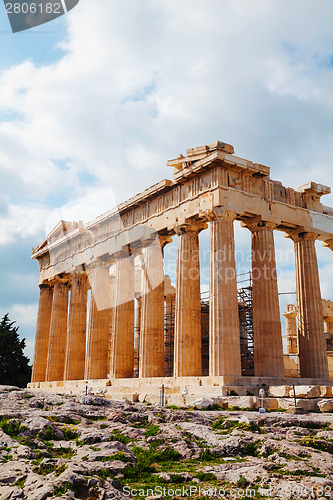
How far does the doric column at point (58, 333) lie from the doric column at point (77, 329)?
7.38 feet

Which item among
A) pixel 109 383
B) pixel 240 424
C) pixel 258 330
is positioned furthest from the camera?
pixel 109 383

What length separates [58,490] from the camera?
790cm

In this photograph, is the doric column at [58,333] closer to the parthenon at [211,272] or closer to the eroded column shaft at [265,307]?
the parthenon at [211,272]

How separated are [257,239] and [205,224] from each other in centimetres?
273

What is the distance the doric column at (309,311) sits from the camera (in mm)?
25203

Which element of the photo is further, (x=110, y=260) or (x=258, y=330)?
(x=110, y=260)

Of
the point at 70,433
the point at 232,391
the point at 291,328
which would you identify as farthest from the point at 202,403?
the point at 291,328

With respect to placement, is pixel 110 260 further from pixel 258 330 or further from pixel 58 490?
pixel 58 490

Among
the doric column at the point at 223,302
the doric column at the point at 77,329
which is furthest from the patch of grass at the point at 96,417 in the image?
the doric column at the point at 77,329

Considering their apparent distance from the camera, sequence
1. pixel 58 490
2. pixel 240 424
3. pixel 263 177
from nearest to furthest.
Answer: pixel 58 490
pixel 240 424
pixel 263 177

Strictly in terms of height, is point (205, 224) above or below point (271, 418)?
above

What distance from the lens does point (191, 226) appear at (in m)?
25.5

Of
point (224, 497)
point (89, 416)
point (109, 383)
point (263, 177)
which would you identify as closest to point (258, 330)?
point (263, 177)

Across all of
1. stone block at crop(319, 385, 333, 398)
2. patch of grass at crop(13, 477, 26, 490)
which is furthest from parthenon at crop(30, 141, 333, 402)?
patch of grass at crop(13, 477, 26, 490)
